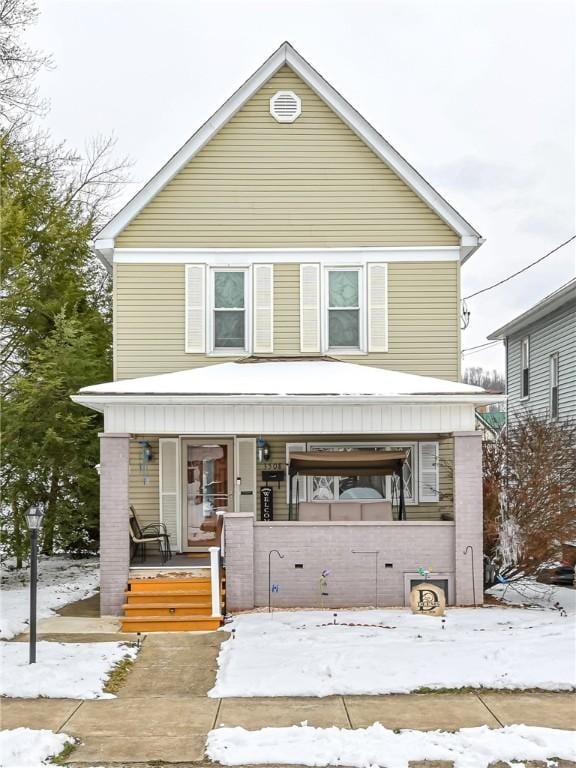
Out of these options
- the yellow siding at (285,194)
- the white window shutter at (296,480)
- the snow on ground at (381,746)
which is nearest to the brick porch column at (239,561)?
the white window shutter at (296,480)

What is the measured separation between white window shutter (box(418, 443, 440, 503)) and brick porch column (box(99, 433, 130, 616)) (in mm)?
5504

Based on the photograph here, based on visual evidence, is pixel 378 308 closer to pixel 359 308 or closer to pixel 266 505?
pixel 359 308

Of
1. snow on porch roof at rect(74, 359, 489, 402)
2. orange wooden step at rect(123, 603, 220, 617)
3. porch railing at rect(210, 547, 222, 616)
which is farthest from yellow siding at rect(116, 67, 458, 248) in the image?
orange wooden step at rect(123, 603, 220, 617)

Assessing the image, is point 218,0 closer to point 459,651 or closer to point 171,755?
point 459,651

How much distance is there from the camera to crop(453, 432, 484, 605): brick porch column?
40.1ft

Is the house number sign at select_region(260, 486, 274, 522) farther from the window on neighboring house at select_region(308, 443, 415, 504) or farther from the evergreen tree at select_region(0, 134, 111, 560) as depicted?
the evergreen tree at select_region(0, 134, 111, 560)

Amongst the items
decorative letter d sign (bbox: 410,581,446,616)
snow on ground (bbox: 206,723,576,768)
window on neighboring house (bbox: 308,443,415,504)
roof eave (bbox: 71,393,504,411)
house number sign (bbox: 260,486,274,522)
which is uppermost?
roof eave (bbox: 71,393,504,411)

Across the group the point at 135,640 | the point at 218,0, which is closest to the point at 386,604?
the point at 135,640

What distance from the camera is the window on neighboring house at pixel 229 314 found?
15133mm

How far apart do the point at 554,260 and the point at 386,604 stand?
19921 millimetres

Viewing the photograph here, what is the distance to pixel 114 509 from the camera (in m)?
12.1

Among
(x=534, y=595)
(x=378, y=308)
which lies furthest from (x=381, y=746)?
(x=378, y=308)

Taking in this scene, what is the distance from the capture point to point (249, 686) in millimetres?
8164

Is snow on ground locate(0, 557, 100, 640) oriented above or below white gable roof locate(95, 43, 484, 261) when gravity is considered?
below
